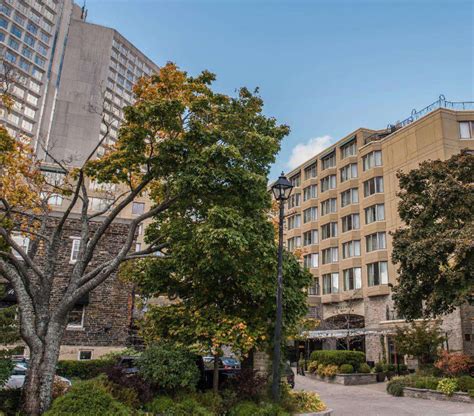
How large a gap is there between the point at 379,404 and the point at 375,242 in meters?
21.9

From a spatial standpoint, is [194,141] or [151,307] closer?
[194,141]

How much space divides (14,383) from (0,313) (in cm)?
297

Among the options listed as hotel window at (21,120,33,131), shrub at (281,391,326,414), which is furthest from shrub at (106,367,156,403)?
hotel window at (21,120,33,131)

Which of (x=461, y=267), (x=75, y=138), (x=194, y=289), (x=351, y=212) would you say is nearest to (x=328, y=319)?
(x=351, y=212)

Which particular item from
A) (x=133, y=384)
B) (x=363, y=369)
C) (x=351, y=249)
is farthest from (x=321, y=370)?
(x=133, y=384)

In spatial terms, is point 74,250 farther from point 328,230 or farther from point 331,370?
point 328,230

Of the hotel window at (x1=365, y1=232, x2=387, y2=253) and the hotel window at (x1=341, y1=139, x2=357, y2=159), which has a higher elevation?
the hotel window at (x1=341, y1=139, x2=357, y2=159)

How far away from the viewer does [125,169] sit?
14.2 m

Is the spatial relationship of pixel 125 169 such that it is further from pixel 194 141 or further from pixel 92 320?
pixel 92 320

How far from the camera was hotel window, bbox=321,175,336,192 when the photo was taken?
47.1 meters

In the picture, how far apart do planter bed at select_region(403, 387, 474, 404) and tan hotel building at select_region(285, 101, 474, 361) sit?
10.2 metres

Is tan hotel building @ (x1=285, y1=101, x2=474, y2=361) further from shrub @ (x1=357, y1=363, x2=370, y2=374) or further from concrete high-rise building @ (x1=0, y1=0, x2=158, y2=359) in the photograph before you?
concrete high-rise building @ (x1=0, y1=0, x2=158, y2=359)

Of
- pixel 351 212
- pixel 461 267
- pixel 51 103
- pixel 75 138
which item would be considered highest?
pixel 51 103

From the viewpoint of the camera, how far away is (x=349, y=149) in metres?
45.5
